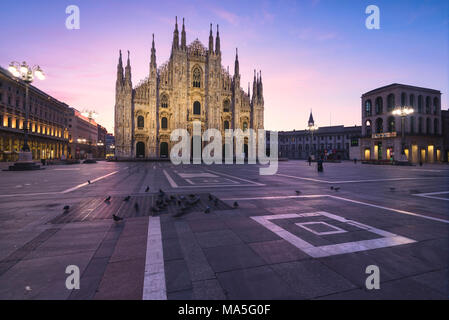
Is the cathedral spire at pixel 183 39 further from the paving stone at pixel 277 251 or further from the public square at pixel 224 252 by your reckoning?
the paving stone at pixel 277 251

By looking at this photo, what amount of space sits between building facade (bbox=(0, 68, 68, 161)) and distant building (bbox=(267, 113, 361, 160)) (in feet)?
233

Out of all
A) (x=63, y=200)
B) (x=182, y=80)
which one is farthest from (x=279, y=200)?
(x=182, y=80)

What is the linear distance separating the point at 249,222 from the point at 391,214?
387 cm

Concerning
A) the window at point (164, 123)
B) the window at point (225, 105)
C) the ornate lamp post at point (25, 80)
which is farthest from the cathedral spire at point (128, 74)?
the ornate lamp post at point (25, 80)

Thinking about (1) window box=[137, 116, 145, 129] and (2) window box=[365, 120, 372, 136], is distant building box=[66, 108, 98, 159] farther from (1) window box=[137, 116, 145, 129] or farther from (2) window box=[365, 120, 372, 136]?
(2) window box=[365, 120, 372, 136]

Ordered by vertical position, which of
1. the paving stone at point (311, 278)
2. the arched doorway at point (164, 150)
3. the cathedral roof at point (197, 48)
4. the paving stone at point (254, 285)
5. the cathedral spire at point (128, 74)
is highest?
the cathedral roof at point (197, 48)

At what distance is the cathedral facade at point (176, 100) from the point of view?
43062 millimetres

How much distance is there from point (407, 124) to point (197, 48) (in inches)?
1916

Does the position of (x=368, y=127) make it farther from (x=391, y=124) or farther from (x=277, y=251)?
(x=277, y=251)

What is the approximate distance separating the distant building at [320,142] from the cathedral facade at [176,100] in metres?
30.8
